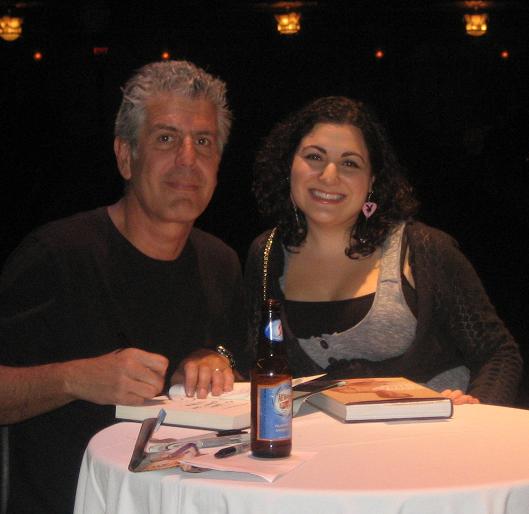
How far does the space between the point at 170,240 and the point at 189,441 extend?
887mm

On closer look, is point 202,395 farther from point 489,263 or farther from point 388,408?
point 489,263

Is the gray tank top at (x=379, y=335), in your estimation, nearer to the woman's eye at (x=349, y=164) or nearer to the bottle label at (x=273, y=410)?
the woman's eye at (x=349, y=164)

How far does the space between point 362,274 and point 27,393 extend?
1109 millimetres

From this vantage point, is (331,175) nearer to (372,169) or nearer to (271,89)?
(372,169)

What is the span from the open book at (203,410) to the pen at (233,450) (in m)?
0.14

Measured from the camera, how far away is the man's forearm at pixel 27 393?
1869mm

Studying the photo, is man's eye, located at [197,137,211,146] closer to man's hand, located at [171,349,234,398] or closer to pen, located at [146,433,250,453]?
man's hand, located at [171,349,234,398]

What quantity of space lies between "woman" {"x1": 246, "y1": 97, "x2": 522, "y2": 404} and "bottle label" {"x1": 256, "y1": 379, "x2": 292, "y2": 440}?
2.99 feet

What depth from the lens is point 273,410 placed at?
1.34 metres

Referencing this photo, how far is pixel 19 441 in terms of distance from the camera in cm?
206

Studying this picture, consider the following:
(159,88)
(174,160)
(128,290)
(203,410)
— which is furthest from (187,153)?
(203,410)

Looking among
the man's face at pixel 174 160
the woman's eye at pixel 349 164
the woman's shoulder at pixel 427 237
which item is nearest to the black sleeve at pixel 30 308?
the man's face at pixel 174 160

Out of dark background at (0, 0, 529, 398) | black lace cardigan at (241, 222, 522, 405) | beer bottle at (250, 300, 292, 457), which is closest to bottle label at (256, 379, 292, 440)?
beer bottle at (250, 300, 292, 457)

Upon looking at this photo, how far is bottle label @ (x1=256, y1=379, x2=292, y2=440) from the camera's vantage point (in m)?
1.34
